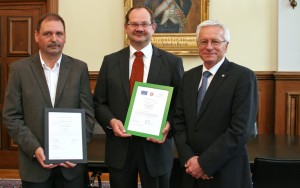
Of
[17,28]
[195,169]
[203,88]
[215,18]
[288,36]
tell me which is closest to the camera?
[195,169]

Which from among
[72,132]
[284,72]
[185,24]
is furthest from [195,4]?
[72,132]

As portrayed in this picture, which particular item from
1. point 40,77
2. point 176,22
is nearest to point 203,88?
point 40,77

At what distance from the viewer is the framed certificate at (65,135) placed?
204 cm

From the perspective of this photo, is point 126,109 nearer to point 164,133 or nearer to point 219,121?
point 164,133

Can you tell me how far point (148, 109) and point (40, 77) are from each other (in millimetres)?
662

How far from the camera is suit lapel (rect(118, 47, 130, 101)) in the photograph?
2.28m

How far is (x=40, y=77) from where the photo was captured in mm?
2109

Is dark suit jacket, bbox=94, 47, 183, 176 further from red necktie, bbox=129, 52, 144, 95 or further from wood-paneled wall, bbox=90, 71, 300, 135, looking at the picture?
wood-paneled wall, bbox=90, 71, 300, 135

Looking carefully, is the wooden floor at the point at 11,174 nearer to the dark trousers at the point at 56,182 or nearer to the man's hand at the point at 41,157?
the dark trousers at the point at 56,182

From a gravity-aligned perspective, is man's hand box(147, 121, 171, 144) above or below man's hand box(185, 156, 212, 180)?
above

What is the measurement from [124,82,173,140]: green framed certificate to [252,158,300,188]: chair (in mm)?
605

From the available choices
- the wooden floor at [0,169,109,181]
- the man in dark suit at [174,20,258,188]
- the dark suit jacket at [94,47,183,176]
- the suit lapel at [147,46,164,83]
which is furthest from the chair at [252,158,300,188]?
the wooden floor at [0,169,109,181]

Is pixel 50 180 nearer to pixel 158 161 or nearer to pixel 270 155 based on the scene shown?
pixel 158 161

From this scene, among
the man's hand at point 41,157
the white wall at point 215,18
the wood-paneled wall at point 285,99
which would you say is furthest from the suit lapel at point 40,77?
the wood-paneled wall at point 285,99
